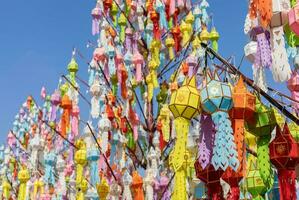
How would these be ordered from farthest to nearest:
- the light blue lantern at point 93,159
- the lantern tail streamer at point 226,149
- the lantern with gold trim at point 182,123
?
the light blue lantern at point 93,159 < the lantern with gold trim at point 182,123 < the lantern tail streamer at point 226,149

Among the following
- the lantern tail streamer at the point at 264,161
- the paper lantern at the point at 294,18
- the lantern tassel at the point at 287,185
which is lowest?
the lantern tassel at the point at 287,185

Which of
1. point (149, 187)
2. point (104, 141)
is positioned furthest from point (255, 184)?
point (104, 141)

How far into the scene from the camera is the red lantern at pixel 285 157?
4.39 m

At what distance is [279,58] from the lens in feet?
14.1

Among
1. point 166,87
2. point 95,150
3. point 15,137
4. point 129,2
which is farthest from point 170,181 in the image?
point 15,137

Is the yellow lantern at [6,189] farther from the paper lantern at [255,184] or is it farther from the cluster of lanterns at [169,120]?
the paper lantern at [255,184]

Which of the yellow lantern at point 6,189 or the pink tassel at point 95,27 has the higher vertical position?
the pink tassel at point 95,27

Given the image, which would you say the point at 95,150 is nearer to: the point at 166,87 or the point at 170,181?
the point at 170,181

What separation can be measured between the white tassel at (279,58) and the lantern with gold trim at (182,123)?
0.70 m

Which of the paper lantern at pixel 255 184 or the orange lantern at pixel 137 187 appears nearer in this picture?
the paper lantern at pixel 255 184

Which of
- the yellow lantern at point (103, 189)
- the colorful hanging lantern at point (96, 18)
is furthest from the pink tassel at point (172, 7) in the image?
the yellow lantern at point (103, 189)

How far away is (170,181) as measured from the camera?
24.3 feet

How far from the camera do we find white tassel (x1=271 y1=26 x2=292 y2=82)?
4.18 metres

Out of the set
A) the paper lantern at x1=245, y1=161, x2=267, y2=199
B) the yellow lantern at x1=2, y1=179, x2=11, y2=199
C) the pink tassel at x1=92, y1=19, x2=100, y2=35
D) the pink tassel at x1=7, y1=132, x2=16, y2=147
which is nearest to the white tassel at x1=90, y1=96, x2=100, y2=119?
the pink tassel at x1=92, y1=19, x2=100, y2=35
